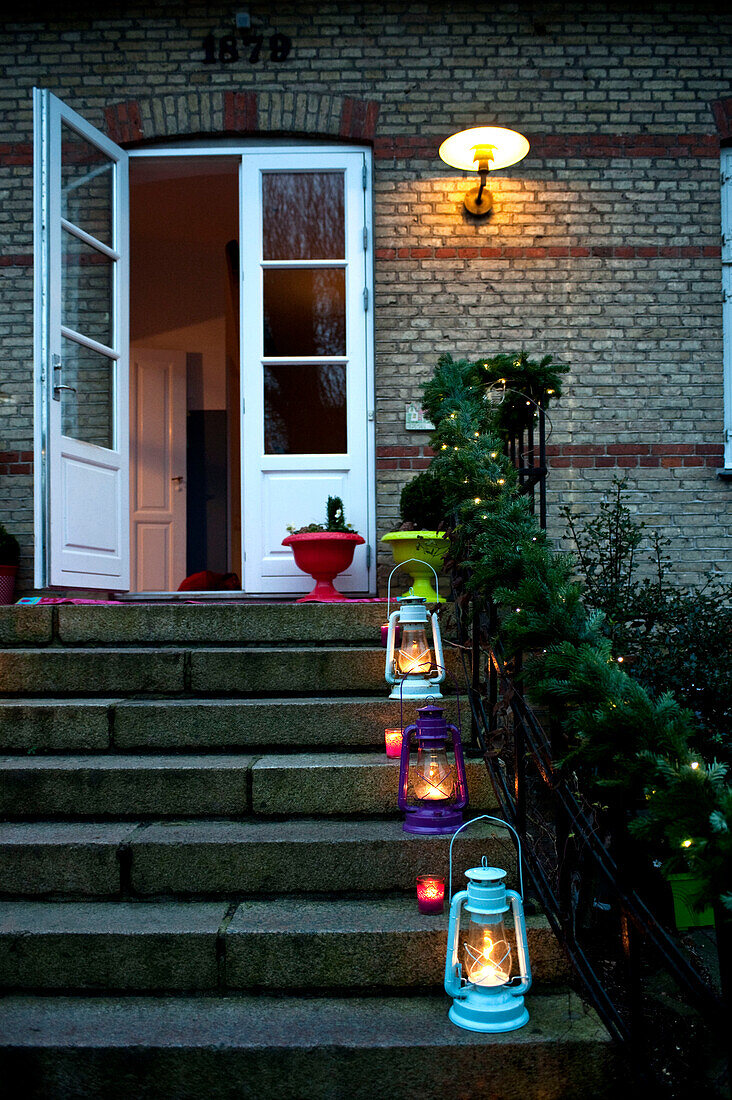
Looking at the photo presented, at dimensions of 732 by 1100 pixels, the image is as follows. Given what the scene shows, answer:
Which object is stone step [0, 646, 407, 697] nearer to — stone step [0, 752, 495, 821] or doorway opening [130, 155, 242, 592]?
stone step [0, 752, 495, 821]

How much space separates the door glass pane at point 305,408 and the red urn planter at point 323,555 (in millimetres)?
712

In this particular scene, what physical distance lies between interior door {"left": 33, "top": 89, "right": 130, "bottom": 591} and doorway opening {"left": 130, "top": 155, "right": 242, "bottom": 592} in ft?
6.11

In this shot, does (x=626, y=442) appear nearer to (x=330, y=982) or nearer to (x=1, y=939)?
(x=330, y=982)

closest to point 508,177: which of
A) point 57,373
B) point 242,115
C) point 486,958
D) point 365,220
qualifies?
point 365,220

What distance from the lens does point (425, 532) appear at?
455cm

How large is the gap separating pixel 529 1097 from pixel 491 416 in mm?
2475

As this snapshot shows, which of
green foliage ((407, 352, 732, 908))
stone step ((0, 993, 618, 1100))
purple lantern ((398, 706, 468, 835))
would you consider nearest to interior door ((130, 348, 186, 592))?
green foliage ((407, 352, 732, 908))

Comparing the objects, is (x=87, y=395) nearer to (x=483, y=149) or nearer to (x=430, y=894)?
(x=483, y=149)

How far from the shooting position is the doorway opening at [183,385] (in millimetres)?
7441

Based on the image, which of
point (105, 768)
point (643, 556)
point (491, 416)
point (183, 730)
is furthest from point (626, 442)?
point (105, 768)

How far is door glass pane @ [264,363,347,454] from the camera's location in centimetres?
534

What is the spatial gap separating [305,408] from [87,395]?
1246mm

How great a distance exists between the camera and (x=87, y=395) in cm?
483

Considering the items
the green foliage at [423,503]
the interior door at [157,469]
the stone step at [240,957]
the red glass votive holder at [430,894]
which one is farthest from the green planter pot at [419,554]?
the interior door at [157,469]
